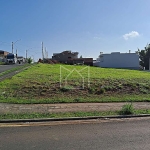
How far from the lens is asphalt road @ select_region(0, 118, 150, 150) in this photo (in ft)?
15.1

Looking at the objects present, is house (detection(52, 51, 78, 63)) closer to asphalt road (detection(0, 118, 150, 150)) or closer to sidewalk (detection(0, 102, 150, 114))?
sidewalk (detection(0, 102, 150, 114))

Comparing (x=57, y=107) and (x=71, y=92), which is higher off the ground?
(x=71, y=92)

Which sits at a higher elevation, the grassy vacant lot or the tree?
the tree

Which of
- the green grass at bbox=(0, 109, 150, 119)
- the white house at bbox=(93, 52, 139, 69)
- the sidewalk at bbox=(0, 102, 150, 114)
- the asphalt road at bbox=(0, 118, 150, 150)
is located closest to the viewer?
the asphalt road at bbox=(0, 118, 150, 150)

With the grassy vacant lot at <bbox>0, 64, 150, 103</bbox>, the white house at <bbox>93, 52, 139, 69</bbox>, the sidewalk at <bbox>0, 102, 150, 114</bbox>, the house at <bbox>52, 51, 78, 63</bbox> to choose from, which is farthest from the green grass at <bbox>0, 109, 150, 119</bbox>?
the house at <bbox>52, 51, 78, 63</bbox>

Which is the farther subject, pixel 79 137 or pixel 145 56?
pixel 145 56

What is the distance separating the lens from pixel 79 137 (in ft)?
17.2

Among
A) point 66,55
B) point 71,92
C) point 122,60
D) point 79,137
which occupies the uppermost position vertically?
point 66,55

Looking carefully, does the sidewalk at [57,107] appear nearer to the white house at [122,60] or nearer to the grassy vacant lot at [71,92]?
the grassy vacant lot at [71,92]

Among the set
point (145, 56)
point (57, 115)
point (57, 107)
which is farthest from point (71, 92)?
point (145, 56)

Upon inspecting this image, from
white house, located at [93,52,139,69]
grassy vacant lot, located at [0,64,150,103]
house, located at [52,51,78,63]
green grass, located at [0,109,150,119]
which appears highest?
house, located at [52,51,78,63]

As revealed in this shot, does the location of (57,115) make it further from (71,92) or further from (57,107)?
(71,92)

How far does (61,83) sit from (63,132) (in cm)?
731

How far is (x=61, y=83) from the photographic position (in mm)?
12844
